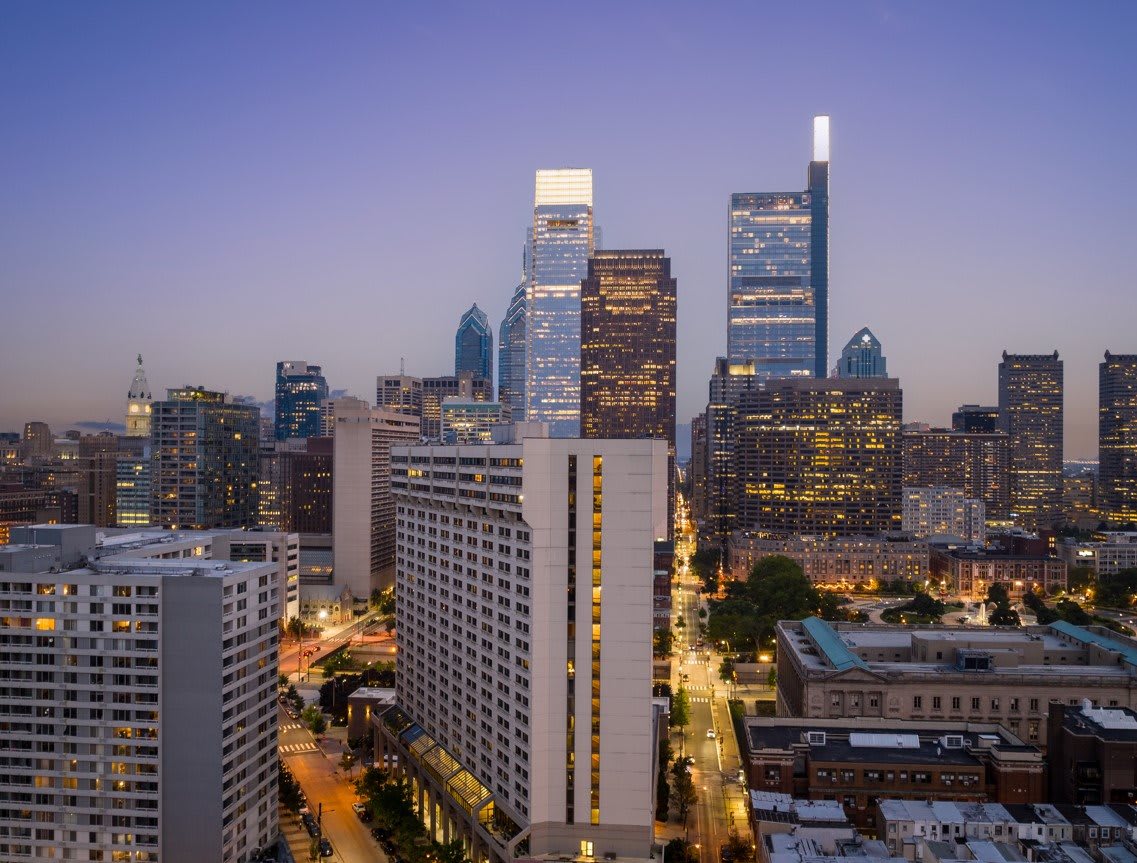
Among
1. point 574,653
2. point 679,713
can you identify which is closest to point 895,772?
point 574,653

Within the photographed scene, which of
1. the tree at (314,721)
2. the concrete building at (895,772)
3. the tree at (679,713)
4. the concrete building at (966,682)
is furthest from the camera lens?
the tree at (679,713)

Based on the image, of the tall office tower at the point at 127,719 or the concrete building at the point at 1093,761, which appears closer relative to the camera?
the tall office tower at the point at 127,719

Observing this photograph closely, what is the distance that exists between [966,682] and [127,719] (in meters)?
85.7

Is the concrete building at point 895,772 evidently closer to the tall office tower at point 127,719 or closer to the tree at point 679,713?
the tree at point 679,713

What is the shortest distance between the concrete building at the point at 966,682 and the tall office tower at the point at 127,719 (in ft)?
201

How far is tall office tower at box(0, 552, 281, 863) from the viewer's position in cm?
7156

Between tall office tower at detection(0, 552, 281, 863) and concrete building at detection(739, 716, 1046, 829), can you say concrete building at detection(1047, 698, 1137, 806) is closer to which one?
concrete building at detection(739, 716, 1046, 829)

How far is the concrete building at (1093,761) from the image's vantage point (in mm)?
77625

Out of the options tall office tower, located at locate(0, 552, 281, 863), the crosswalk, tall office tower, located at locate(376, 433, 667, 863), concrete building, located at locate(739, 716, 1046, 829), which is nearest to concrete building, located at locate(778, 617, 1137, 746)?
concrete building, located at locate(739, 716, 1046, 829)

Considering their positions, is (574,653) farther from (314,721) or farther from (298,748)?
(314,721)

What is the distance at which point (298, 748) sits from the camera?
11144 cm

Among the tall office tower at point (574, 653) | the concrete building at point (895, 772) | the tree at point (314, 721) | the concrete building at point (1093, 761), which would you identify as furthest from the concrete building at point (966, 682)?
the tree at point (314, 721)

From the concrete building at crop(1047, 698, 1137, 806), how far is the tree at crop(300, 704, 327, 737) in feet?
270

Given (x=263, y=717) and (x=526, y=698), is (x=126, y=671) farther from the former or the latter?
(x=526, y=698)
